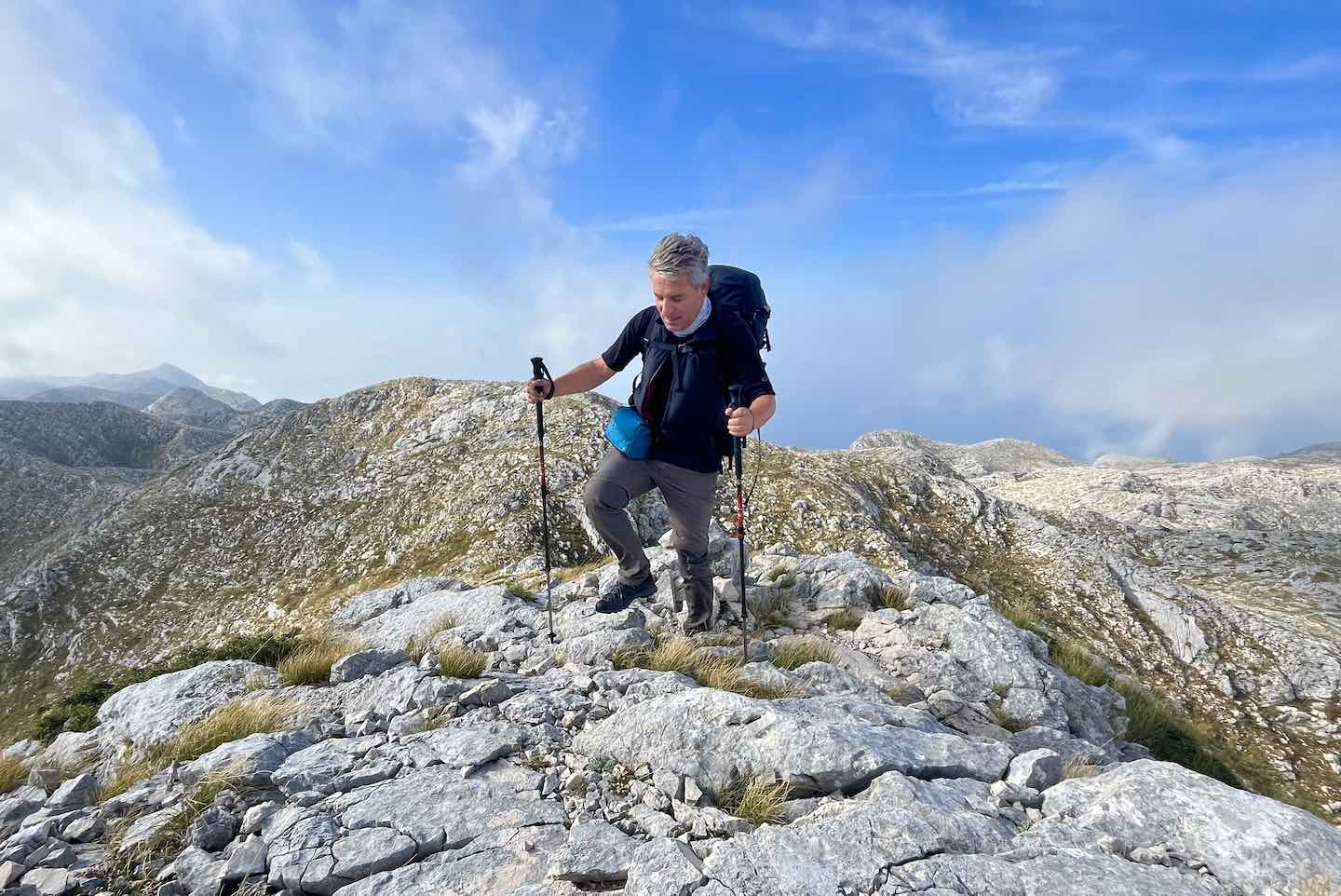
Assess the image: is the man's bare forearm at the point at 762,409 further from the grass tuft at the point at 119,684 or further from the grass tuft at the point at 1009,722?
the grass tuft at the point at 119,684

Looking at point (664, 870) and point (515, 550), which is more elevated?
point (664, 870)

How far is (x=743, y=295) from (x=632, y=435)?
7.76 feet

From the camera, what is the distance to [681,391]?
704 centimetres

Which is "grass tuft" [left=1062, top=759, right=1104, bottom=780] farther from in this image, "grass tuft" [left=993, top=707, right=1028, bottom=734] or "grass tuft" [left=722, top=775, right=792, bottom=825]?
"grass tuft" [left=722, top=775, right=792, bottom=825]

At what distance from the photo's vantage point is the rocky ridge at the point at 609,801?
12.7ft

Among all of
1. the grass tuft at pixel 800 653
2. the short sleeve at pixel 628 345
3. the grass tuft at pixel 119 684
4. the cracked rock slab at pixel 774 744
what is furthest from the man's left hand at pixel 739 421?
the grass tuft at pixel 119 684

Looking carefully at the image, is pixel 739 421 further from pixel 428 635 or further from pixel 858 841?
pixel 428 635

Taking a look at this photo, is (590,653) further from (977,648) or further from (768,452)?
(768,452)

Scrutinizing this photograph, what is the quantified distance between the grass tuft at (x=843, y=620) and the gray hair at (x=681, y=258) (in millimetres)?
6464

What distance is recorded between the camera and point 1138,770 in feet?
16.2

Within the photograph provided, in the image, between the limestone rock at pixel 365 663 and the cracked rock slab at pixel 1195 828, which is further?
the limestone rock at pixel 365 663

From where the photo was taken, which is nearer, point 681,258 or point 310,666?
point 681,258

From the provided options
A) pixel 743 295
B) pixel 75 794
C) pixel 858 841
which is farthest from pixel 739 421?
pixel 75 794

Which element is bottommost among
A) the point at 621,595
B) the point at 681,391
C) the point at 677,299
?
the point at 621,595
